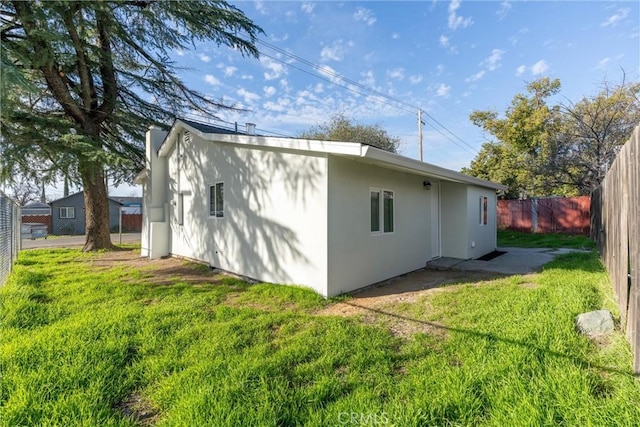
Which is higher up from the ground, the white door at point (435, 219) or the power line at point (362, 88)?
the power line at point (362, 88)

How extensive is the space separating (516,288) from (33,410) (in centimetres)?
670

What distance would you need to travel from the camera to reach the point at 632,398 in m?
2.23

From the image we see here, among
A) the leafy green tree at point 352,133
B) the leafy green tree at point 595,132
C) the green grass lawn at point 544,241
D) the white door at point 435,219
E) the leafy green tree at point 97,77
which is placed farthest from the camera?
the leafy green tree at point 352,133

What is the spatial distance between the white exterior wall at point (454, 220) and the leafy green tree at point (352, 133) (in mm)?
18266

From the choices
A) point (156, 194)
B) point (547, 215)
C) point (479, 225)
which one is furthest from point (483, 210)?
point (156, 194)

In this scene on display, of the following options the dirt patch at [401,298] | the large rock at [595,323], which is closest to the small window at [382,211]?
the dirt patch at [401,298]

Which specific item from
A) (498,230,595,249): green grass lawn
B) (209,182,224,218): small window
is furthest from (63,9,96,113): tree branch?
(498,230,595,249): green grass lawn

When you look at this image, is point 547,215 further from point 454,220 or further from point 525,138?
point 454,220

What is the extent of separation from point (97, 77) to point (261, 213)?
998 cm

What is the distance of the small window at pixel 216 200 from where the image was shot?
25.9ft

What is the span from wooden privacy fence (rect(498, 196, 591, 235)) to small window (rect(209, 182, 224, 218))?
16.1m

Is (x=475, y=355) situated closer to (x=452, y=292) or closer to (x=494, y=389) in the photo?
(x=494, y=389)

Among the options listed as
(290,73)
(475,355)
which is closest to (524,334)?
(475,355)

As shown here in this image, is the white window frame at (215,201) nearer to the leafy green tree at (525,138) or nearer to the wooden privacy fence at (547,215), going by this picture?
the wooden privacy fence at (547,215)
